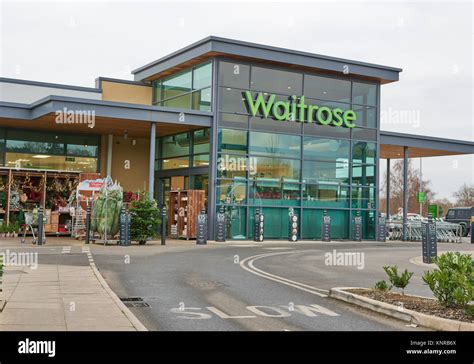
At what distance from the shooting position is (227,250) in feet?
76.3

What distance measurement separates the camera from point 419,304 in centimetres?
1058

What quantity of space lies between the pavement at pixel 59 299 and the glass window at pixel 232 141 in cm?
1277

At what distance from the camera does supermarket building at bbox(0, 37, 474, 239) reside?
28969 millimetres

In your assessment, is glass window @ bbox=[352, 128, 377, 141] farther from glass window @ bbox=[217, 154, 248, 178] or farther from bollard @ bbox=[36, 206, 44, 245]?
bollard @ bbox=[36, 206, 44, 245]

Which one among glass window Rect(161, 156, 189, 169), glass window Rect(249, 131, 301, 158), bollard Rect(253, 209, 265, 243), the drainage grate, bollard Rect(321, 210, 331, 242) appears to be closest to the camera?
the drainage grate

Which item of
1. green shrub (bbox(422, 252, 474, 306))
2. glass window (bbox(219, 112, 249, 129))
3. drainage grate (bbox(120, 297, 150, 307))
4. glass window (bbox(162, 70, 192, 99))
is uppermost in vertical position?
glass window (bbox(162, 70, 192, 99))

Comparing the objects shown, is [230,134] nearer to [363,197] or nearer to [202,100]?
[202,100]

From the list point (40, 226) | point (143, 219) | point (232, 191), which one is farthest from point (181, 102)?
point (40, 226)

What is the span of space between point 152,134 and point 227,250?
25.3 ft

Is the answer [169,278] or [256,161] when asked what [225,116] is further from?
[169,278]

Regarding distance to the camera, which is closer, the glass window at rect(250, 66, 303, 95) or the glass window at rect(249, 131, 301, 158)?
the glass window at rect(249, 131, 301, 158)

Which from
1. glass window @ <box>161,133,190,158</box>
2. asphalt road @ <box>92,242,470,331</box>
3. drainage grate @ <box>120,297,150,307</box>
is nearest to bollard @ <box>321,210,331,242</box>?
asphalt road @ <box>92,242,470,331</box>

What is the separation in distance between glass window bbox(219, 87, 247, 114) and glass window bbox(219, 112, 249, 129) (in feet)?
0.79
